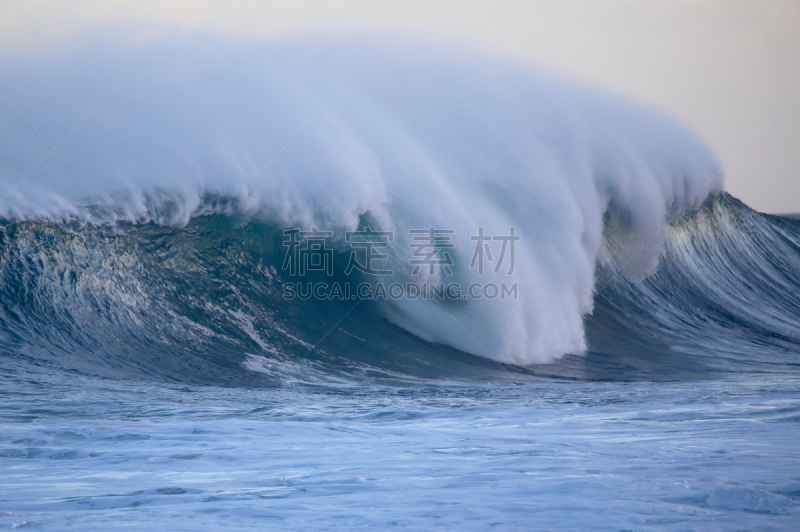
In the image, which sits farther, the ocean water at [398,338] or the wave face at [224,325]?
the wave face at [224,325]

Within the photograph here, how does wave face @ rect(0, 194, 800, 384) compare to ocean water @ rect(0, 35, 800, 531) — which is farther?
wave face @ rect(0, 194, 800, 384)

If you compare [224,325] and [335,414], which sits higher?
[224,325]

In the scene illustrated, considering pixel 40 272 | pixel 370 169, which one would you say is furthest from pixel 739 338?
pixel 40 272

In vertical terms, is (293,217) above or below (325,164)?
below

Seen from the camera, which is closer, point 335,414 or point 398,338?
point 335,414

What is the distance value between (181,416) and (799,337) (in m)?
8.90

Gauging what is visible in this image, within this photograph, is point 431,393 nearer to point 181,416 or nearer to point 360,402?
point 360,402

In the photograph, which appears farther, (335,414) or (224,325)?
(224,325)

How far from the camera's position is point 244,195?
7.80 meters

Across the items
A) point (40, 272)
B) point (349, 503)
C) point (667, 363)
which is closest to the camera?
point (349, 503)

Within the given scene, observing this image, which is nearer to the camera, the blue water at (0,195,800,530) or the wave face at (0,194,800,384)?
the blue water at (0,195,800,530)

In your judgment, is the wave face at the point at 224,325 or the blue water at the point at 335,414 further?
the wave face at the point at 224,325

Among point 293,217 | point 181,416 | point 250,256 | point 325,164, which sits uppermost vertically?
point 325,164

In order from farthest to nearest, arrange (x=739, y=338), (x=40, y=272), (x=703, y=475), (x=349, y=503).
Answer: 1. (x=739, y=338)
2. (x=40, y=272)
3. (x=703, y=475)
4. (x=349, y=503)
